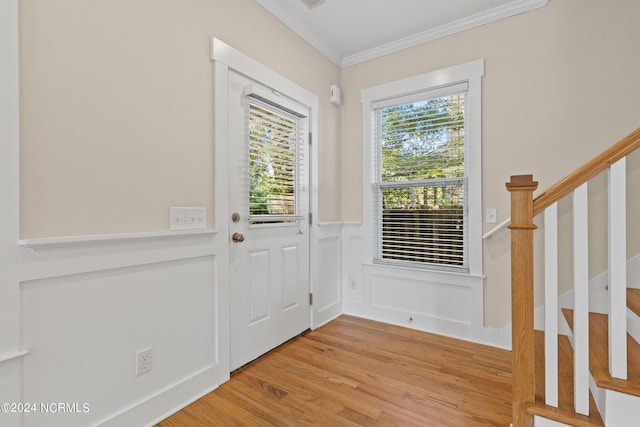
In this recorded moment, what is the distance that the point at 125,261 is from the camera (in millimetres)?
1484

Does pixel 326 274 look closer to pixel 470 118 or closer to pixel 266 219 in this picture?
pixel 266 219

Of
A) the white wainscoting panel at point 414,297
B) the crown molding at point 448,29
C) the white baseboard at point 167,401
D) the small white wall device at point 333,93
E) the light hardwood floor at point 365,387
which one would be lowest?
the light hardwood floor at point 365,387

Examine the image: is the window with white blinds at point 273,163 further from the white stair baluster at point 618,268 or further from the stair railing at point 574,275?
the white stair baluster at point 618,268

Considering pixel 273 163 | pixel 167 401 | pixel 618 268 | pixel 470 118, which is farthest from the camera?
pixel 470 118

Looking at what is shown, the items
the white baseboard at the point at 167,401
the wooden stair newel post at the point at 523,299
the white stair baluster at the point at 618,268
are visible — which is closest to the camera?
the white stair baluster at the point at 618,268

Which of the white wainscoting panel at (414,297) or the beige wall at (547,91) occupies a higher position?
the beige wall at (547,91)

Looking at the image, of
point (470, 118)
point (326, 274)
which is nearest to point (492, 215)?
point (470, 118)

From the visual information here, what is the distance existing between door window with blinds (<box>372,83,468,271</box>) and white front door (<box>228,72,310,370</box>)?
31.1 inches

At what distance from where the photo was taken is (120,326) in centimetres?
147

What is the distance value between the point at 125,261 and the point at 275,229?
1.10 meters

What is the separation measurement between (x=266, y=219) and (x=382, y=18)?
188 centimetres

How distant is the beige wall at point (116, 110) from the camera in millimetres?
1236

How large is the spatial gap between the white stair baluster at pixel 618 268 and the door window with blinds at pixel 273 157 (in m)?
1.88

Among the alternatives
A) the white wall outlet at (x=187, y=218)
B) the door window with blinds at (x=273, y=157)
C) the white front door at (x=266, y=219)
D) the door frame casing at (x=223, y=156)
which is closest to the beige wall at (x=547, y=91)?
the door window with blinds at (x=273, y=157)
